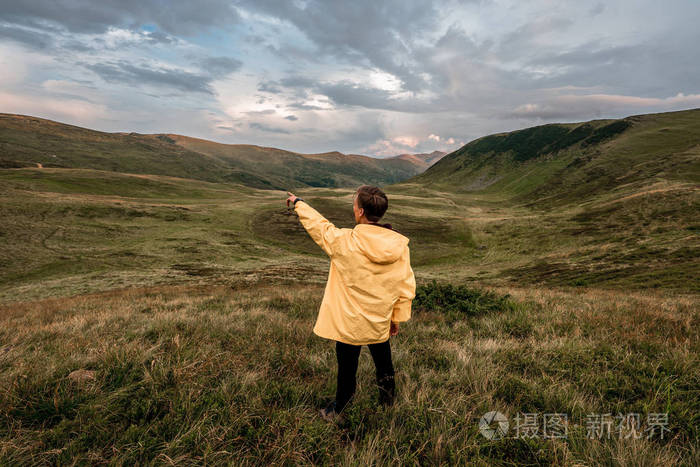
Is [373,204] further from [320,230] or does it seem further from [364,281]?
[364,281]

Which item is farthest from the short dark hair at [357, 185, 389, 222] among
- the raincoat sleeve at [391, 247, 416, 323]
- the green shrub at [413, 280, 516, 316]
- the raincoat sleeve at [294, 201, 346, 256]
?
the green shrub at [413, 280, 516, 316]

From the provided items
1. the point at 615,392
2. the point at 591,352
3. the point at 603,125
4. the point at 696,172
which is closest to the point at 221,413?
the point at 615,392

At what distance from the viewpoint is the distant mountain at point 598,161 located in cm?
8000

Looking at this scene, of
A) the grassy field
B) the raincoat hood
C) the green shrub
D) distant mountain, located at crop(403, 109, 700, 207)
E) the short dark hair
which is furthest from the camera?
distant mountain, located at crop(403, 109, 700, 207)

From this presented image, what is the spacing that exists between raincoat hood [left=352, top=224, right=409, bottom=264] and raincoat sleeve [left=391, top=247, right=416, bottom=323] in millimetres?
320

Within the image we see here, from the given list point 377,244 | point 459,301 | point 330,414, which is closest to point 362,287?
point 377,244

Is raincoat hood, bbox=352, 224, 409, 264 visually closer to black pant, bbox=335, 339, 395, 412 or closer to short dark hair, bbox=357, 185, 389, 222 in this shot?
short dark hair, bbox=357, 185, 389, 222

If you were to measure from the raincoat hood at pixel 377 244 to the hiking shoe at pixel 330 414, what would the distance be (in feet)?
5.74

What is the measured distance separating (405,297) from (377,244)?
0.81 meters

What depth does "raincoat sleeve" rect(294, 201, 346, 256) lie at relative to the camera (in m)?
3.29

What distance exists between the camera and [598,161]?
121562 mm

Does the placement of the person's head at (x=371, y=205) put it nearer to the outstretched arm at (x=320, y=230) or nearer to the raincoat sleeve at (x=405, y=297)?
the outstretched arm at (x=320, y=230)

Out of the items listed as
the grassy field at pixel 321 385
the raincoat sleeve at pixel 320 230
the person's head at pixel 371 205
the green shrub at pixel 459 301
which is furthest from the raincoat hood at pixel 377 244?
the green shrub at pixel 459 301

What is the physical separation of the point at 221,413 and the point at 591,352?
18.0 feet
